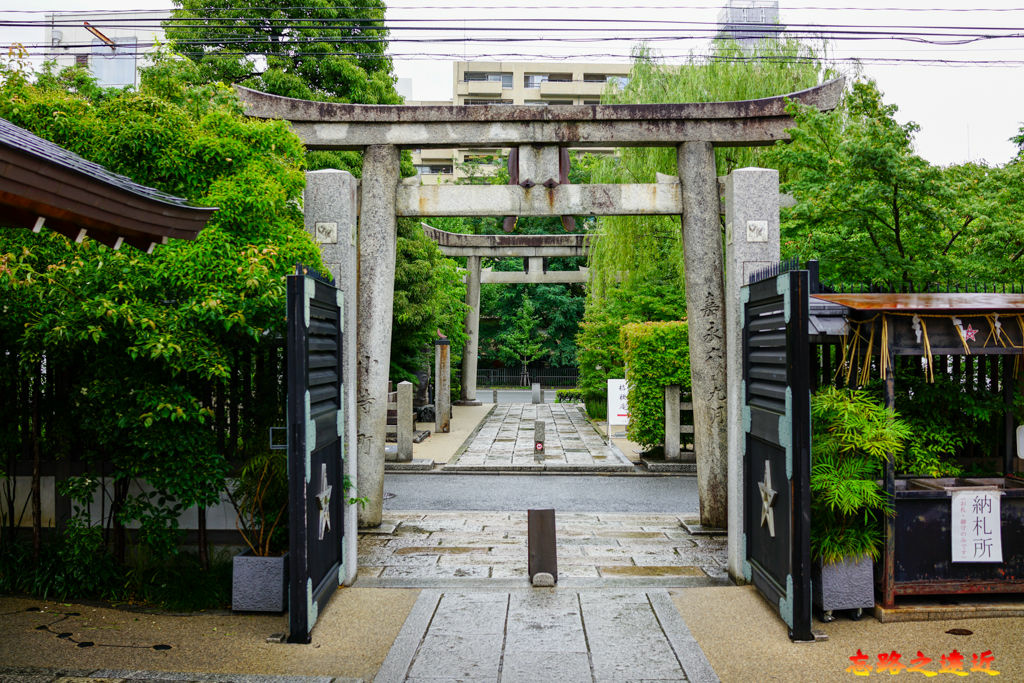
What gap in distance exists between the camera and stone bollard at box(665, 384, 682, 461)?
48.9ft

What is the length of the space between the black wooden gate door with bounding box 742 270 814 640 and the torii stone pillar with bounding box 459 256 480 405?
73.6ft

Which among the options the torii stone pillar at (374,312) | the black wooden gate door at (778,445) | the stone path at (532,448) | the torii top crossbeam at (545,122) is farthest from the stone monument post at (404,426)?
the black wooden gate door at (778,445)

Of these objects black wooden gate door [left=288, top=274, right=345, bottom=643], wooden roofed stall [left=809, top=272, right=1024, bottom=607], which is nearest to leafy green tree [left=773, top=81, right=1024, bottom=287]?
wooden roofed stall [left=809, top=272, right=1024, bottom=607]

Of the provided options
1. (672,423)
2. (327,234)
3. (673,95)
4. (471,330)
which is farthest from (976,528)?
(471,330)

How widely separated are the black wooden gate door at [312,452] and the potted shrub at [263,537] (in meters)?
0.38

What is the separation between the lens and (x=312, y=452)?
5.57 m

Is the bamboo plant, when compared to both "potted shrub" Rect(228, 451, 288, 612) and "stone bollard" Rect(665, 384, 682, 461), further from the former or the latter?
"stone bollard" Rect(665, 384, 682, 461)

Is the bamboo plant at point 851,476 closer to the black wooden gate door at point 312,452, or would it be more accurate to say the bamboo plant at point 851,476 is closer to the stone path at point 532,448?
the black wooden gate door at point 312,452

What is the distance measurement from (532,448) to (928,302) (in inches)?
486

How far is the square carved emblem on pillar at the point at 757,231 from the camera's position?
7391 mm

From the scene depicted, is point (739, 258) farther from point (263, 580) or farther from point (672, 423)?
point (672, 423)

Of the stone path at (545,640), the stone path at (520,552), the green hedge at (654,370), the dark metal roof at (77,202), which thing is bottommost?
the stone path at (520,552)

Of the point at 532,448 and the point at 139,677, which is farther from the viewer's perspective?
the point at 532,448

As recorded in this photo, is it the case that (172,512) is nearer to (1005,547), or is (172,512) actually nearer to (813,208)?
(1005,547)
